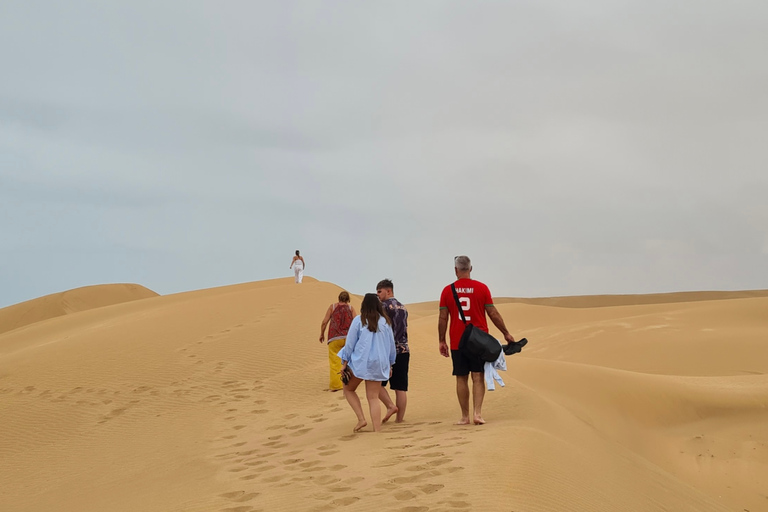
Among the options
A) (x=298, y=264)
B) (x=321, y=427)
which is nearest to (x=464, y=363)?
(x=321, y=427)

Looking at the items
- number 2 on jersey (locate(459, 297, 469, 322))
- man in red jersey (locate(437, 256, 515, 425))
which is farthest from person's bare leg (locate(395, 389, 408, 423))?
number 2 on jersey (locate(459, 297, 469, 322))

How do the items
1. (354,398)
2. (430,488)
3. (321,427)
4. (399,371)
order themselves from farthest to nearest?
(321,427) < (399,371) < (354,398) < (430,488)

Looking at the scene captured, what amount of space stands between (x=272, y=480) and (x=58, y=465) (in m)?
5.28

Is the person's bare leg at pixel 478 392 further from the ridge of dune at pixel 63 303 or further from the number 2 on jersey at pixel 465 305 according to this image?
the ridge of dune at pixel 63 303

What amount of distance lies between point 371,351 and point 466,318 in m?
1.22

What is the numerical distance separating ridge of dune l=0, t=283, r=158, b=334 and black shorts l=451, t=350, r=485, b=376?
157 ft

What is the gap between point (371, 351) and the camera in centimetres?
802

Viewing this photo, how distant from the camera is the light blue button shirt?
26.2 feet

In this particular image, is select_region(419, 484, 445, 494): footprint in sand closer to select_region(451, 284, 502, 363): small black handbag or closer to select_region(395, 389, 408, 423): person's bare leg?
select_region(451, 284, 502, 363): small black handbag

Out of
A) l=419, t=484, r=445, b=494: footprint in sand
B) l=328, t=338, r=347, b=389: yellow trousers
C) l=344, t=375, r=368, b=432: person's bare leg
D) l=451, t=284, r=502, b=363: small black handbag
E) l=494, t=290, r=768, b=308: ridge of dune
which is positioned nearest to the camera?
l=419, t=484, r=445, b=494: footprint in sand

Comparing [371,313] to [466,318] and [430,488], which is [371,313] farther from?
[430,488]

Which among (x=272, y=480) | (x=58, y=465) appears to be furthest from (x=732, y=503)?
(x=58, y=465)

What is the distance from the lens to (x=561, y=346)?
25.3m

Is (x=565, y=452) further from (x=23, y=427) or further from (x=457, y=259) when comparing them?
(x=23, y=427)
